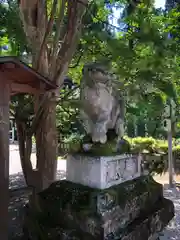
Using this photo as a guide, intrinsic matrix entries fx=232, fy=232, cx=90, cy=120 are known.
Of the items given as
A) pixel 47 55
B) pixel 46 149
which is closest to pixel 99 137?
pixel 46 149

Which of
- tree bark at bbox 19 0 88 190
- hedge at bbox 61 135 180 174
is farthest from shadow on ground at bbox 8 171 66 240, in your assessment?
hedge at bbox 61 135 180 174

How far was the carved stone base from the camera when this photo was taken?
2965 millimetres

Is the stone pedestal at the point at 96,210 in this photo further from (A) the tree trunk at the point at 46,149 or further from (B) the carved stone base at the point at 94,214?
(A) the tree trunk at the point at 46,149

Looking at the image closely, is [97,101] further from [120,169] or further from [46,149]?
[46,149]

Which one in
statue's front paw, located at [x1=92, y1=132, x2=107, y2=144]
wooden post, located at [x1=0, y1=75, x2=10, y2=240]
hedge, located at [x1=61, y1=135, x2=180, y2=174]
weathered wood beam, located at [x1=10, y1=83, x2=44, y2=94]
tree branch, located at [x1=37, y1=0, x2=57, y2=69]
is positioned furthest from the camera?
hedge, located at [x1=61, y1=135, x2=180, y2=174]

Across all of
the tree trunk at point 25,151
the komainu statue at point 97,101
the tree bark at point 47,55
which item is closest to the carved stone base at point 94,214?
the komainu statue at point 97,101

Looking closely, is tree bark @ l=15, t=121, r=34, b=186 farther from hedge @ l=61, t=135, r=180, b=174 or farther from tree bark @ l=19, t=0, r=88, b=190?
hedge @ l=61, t=135, r=180, b=174

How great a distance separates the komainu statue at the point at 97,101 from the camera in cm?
343

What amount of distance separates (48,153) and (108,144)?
2566mm

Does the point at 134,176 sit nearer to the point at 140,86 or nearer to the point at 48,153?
the point at 140,86

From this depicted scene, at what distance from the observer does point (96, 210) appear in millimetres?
2992

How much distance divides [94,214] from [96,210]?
6 cm

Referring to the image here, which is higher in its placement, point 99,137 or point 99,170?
point 99,137

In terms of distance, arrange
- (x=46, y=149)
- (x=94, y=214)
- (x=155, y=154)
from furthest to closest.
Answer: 1. (x=155, y=154)
2. (x=46, y=149)
3. (x=94, y=214)
